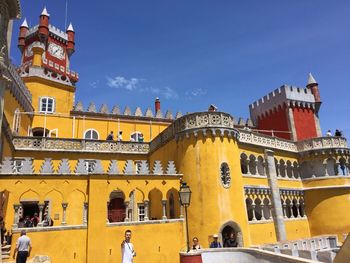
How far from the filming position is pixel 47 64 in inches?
1506

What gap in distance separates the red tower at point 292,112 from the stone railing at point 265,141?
220 centimetres

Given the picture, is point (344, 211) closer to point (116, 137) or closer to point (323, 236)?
point (323, 236)

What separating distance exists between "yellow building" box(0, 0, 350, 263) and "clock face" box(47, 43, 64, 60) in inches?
420

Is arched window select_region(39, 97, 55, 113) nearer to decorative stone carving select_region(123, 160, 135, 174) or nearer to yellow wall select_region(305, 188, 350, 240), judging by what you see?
decorative stone carving select_region(123, 160, 135, 174)

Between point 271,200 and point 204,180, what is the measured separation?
8831 mm

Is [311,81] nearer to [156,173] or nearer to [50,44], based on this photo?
[156,173]

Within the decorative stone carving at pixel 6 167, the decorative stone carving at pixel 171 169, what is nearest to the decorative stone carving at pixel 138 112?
the decorative stone carving at pixel 171 169

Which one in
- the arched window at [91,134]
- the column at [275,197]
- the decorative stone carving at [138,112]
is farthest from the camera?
the decorative stone carving at [138,112]

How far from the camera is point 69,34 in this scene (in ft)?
148

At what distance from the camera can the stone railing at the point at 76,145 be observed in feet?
76.0

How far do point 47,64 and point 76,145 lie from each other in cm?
1841

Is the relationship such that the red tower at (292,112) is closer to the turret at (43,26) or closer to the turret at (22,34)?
the turret at (43,26)

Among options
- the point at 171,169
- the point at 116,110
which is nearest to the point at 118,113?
the point at 116,110

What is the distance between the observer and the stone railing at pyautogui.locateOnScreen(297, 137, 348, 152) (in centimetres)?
2944
